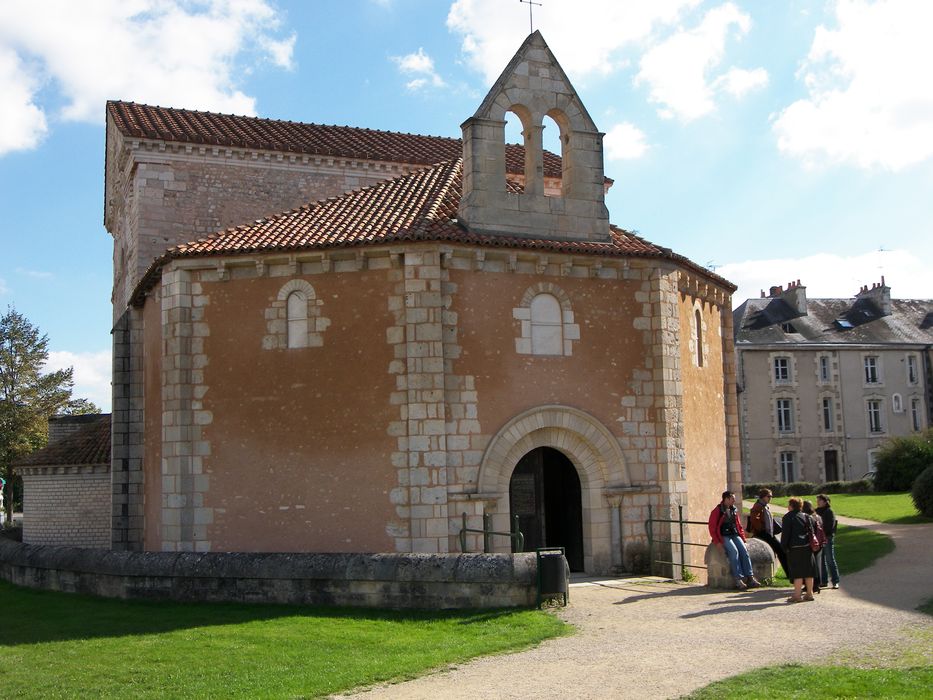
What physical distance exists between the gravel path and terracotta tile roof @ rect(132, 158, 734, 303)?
6.08m

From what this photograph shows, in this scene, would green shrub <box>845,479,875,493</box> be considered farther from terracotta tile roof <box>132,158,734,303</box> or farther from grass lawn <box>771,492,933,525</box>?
terracotta tile roof <box>132,158,734,303</box>

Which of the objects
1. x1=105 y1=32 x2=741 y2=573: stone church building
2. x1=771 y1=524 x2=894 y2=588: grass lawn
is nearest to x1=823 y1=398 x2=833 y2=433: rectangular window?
x1=771 y1=524 x2=894 y2=588: grass lawn

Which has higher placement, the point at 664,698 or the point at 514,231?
the point at 514,231

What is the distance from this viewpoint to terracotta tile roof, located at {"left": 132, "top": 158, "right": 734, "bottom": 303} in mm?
16609

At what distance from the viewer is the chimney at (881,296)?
53.4 meters

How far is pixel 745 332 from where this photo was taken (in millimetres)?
50000

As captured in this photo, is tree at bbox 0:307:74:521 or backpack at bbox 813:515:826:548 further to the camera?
tree at bbox 0:307:74:521

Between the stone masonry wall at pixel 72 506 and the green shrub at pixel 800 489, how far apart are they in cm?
3295

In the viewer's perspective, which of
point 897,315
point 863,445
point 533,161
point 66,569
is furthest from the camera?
point 897,315

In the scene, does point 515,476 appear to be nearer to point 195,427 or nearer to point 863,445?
point 195,427

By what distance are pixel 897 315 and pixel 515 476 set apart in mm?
43054

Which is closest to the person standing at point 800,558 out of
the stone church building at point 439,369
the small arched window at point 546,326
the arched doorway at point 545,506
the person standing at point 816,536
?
the person standing at point 816,536

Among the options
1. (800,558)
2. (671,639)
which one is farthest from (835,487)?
(671,639)

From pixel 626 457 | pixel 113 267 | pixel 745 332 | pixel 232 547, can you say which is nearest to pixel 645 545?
A: pixel 626 457
